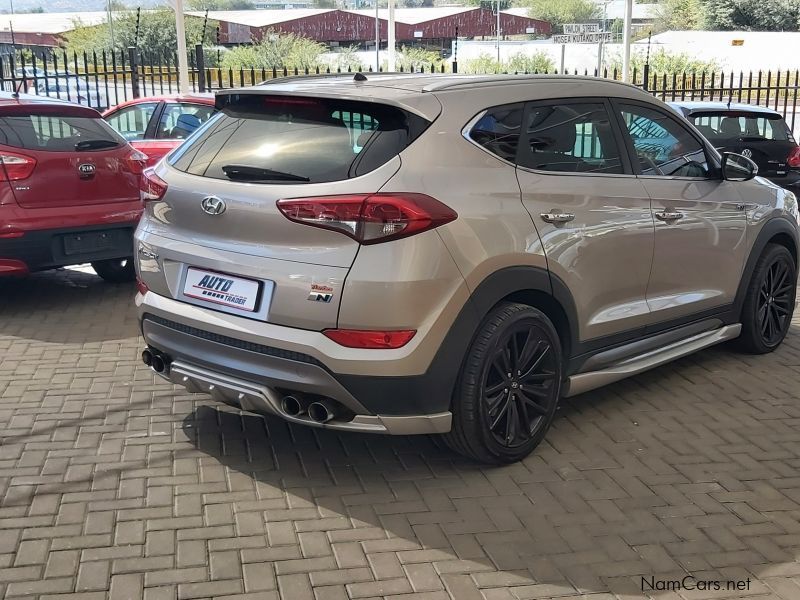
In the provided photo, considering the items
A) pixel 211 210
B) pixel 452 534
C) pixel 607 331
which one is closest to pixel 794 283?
pixel 607 331

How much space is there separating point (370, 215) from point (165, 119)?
285 inches

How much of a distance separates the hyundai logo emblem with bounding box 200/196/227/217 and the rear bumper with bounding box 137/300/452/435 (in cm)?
49

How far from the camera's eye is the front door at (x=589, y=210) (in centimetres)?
436

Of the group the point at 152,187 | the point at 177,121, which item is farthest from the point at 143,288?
the point at 177,121

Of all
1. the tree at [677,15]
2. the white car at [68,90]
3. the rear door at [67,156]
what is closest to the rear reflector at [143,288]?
the rear door at [67,156]

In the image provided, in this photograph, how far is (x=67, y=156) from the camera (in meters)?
7.09

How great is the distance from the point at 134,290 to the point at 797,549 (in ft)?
19.2

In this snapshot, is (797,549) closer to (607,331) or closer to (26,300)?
(607,331)

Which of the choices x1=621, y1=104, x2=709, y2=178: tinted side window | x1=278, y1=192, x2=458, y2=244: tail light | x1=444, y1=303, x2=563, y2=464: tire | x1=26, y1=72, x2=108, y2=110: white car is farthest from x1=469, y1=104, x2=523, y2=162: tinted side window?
x1=26, y1=72, x2=108, y2=110: white car

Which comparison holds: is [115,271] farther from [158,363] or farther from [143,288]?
[158,363]

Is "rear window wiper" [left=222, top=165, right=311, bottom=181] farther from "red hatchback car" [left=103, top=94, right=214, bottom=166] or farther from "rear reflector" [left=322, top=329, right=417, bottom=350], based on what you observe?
"red hatchback car" [left=103, top=94, right=214, bottom=166]

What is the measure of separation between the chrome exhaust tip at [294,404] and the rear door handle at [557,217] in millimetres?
1398

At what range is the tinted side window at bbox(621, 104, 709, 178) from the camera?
5.10m

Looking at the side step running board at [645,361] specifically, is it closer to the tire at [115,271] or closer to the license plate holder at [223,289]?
the license plate holder at [223,289]
